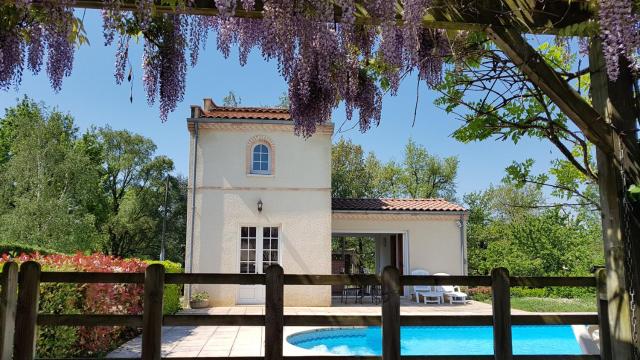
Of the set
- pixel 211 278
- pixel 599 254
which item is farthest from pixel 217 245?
pixel 599 254

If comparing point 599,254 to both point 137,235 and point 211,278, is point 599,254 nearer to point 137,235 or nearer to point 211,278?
point 211,278

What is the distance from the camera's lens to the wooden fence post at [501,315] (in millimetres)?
3432

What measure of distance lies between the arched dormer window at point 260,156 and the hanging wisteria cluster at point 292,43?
8782mm

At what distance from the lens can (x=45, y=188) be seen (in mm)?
19859

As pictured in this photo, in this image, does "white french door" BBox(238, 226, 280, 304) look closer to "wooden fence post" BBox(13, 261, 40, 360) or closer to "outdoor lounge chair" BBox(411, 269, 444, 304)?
"outdoor lounge chair" BBox(411, 269, 444, 304)

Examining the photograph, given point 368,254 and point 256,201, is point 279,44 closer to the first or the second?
point 256,201

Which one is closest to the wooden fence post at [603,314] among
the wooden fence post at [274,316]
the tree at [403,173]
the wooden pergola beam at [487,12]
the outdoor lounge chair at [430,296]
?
the wooden pergola beam at [487,12]

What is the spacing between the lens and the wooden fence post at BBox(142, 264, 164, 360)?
3289mm

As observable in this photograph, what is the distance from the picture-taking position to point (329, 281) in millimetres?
3561

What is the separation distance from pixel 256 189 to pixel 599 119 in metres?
10.0

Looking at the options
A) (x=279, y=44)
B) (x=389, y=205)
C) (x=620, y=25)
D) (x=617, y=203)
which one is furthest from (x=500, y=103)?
(x=389, y=205)

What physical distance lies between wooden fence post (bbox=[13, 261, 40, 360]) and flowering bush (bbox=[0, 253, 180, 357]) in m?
2.22

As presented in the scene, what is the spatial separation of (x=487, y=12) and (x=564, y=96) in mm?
684

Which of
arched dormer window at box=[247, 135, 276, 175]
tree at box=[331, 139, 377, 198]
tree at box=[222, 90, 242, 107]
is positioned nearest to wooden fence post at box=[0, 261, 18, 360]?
arched dormer window at box=[247, 135, 276, 175]
